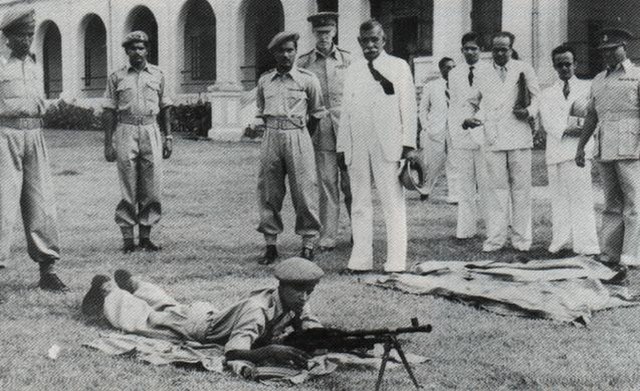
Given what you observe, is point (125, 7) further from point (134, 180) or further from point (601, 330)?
point (601, 330)

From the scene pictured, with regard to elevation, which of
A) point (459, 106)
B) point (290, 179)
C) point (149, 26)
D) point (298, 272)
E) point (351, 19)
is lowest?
point (298, 272)

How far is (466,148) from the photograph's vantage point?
10.3 meters

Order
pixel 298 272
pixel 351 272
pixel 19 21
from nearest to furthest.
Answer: pixel 298 272
pixel 19 21
pixel 351 272

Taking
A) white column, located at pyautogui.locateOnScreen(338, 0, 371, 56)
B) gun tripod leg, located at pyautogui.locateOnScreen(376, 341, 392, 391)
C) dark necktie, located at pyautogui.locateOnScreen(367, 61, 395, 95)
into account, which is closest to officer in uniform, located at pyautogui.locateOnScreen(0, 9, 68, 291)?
dark necktie, located at pyautogui.locateOnScreen(367, 61, 395, 95)

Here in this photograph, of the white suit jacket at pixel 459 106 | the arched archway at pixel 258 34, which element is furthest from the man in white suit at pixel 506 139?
the arched archway at pixel 258 34

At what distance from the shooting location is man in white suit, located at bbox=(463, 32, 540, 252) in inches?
364

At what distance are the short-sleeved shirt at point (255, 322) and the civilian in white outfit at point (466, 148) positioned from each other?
4832 millimetres

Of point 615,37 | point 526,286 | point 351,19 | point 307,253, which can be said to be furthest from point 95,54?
point 526,286

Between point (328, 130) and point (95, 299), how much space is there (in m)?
3.52

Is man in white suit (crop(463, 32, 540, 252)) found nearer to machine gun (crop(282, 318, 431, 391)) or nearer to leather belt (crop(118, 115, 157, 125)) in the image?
leather belt (crop(118, 115, 157, 125))

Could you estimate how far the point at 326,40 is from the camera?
9250 mm

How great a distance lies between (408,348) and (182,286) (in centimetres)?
245

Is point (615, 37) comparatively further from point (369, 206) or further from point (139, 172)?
point (139, 172)

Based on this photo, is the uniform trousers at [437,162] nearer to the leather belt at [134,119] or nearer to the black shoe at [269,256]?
the black shoe at [269,256]
